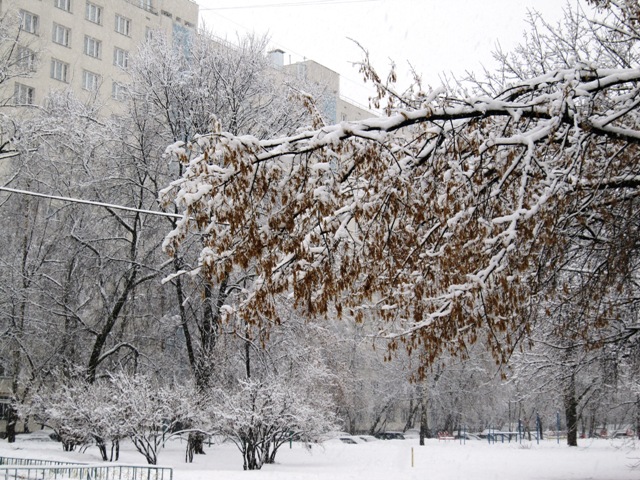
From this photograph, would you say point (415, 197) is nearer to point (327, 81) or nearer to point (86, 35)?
point (327, 81)

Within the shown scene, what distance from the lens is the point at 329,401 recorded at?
27.1 m

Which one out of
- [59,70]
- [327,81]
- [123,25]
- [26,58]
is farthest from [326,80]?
[123,25]

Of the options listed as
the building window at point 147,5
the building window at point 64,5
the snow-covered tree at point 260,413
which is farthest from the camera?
the building window at point 147,5

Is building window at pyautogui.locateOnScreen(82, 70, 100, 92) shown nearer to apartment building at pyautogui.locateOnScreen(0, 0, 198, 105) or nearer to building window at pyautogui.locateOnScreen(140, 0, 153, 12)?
apartment building at pyautogui.locateOnScreen(0, 0, 198, 105)

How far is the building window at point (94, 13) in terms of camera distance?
176 feet

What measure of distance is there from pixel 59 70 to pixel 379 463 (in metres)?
36.0

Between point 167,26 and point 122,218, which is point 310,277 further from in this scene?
point 167,26

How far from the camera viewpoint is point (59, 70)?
171 feet

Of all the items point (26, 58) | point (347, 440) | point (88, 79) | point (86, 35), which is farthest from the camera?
point (88, 79)

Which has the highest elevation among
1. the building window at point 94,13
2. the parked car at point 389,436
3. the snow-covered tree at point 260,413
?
the building window at point 94,13

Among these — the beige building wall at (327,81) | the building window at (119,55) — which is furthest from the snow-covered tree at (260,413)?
the building window at (119,55)

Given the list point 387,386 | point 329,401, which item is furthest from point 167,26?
point 329,401

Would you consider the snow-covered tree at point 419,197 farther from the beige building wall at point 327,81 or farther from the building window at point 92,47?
the building window at point 92,47

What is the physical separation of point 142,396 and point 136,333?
727 cm
